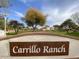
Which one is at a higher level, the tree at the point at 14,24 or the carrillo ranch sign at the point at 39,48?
the tree at the point at 14,24

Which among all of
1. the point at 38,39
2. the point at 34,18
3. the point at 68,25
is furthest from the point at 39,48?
the point at 68,25

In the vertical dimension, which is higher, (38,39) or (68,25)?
(68,25)

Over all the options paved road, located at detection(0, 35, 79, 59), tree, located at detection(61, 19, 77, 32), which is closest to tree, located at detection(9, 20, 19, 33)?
paved road, located at detection(0, 35, 79, 59)

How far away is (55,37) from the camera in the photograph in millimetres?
3557

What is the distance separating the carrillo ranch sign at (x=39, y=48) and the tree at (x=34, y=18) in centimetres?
29

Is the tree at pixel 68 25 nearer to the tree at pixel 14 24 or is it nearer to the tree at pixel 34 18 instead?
the tree at pixel 34 18

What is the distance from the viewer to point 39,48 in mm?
3523

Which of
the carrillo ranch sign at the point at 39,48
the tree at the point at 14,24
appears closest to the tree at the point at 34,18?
the tree at the point at 14,24

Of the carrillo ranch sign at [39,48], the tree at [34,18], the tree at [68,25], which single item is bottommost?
the carrillo ranch sign at [39,48]

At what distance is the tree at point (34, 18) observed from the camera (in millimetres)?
3484

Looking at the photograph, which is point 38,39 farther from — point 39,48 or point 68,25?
point 68,25

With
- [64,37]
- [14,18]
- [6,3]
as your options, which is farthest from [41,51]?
[6,3]

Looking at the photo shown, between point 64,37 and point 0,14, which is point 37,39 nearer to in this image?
point 64,37

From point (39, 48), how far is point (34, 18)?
465mm
